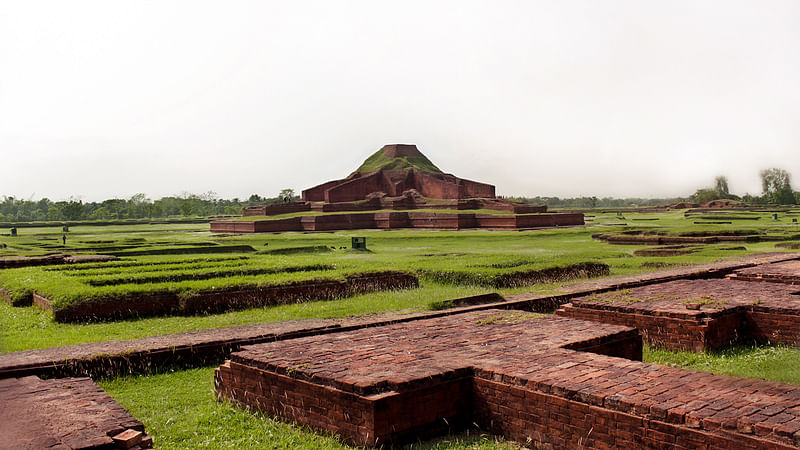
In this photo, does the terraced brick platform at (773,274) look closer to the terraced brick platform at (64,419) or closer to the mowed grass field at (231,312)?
the mowed grass field at (231,312)

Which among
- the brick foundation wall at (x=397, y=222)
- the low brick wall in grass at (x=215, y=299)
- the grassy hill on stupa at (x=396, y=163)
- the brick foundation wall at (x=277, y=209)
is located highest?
the grassy hill on stupa at (x=396, y=163)

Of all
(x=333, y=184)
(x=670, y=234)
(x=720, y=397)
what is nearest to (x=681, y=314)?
(x=720, y=397)

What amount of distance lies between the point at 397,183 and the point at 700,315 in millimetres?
33985

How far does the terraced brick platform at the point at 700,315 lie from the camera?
5488 mm

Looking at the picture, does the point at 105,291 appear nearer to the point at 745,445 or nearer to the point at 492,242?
the point at 745,445

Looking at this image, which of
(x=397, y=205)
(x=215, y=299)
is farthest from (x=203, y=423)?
(x=397, y=205)

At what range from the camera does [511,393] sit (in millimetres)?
3498

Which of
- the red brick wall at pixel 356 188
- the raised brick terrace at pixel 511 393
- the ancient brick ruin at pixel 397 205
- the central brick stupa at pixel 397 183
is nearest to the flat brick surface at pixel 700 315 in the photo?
the raised brick terrace at pixel 511 393

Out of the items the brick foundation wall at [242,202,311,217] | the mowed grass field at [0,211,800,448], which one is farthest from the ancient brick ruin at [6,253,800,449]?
the brick foundation wall at [242,202,311,217]

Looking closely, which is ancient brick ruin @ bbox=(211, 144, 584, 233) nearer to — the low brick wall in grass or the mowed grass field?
the mowed grass field

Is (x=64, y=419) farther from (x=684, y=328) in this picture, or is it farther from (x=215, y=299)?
(x=215, y=299)

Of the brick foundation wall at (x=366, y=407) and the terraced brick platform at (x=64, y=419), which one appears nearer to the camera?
the terraced brick platform at (x=64, y=419)

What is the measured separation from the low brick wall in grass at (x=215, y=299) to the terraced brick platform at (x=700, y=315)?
3.78 meters

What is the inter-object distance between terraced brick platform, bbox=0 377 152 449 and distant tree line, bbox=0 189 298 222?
1984 inches
